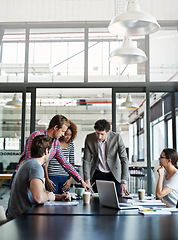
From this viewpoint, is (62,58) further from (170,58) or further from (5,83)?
(170,58)

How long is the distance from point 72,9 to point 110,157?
3.21m

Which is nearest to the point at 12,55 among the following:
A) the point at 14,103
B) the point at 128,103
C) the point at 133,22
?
the point at 14,103

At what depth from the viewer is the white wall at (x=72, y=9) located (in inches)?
235

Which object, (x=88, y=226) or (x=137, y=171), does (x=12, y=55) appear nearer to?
(x=137, y=171)

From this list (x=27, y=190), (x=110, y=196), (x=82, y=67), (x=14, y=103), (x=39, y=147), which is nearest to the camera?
(x=110, y=196)

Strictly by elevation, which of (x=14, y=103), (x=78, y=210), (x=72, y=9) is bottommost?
(x=78, y=210)

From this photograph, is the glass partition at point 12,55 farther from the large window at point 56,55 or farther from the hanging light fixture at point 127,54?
the hanging light fixture at point 127,54

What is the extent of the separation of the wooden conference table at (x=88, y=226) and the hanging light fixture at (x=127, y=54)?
76.7 inches

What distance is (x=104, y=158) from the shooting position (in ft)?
13.7

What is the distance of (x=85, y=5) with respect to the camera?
599 centimetres

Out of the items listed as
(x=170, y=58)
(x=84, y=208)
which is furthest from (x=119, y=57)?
(x=170, y=58)

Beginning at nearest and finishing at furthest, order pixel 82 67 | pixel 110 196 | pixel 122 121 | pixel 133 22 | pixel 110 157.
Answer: pixel 110 196 < pixel 133 22 < pixel 110 157 < pixel 82 67 < pixel 122 121

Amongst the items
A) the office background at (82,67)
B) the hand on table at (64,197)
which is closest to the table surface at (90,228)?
the hand on table at (64,197)

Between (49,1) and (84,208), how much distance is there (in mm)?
4691
